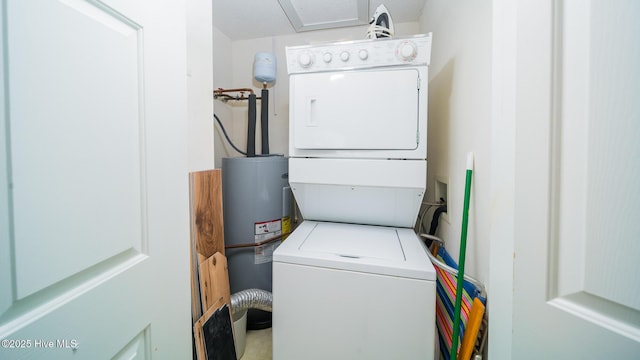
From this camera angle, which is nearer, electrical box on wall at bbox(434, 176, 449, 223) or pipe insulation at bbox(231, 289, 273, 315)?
pipe insulation at bbox(231, 289, 273, 315)

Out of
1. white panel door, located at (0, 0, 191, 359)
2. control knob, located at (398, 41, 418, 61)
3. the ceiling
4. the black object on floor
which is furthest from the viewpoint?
the ceiling

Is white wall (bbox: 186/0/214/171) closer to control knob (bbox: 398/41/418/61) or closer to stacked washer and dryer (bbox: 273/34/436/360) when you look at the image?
stacked washer and dryer (bbox: 273/34/436/360)

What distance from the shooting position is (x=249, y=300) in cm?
165

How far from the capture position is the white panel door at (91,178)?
0.43 m

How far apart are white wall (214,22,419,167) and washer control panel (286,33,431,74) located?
117cm

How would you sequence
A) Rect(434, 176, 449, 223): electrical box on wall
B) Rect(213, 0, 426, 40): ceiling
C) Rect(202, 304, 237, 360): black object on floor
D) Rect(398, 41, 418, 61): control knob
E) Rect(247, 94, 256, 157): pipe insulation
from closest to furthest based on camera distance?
1. Rect(202, 304, 237, 360): black object on floor
2. Rect(398, 41, 418, 61): control knob
3. Rect(434, 176, 449, 223): electrical box on wall
4. Rect(213, 0, 426, 40): ceiling
5. Rect(247, 94, 256, 157): pipe insulation

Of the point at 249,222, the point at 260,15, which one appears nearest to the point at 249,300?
the point at 249,222

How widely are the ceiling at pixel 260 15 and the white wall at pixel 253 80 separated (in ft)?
0.34

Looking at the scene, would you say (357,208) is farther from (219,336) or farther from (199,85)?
(199,85)

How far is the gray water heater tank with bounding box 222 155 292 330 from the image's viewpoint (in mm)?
1964

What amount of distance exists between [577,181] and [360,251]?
0.96m

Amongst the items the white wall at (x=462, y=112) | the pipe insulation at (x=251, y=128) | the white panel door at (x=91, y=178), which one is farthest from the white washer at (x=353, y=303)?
the pipe insulation at (x=251, y=128)

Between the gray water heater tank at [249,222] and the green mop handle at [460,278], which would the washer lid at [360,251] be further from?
the gray water heater tank at [249,222]

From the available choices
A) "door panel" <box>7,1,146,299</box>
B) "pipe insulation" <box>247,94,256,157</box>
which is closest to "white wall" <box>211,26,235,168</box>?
"pipe insulation" <box>247,94,256,157</box>
